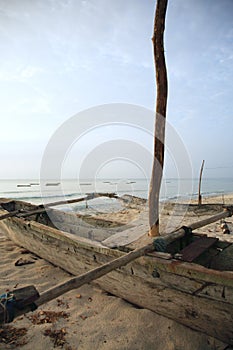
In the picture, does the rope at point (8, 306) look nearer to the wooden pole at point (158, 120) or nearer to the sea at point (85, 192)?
the wooden pole at point (158, 120)

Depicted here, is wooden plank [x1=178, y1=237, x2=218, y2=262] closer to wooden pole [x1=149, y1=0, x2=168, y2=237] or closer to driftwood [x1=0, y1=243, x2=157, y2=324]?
wooden pole [x1=149, y1=0, x2=168, y2=237]

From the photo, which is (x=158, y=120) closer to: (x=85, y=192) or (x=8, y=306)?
(x=8, y=306)

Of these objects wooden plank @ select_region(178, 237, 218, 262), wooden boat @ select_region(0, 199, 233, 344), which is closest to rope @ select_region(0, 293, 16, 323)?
wooden boat @ select_region(0, 199, 233, 344)

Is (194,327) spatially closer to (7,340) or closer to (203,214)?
(7,340)

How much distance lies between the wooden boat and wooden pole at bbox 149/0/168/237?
0.46 meters

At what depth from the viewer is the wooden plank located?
2.38 m

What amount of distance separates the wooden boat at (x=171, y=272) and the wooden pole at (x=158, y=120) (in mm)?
458

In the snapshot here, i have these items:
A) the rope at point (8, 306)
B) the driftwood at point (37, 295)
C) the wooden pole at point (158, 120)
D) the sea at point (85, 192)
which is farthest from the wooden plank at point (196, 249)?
the sea at point (85, 192)

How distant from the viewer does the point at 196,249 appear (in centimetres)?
266

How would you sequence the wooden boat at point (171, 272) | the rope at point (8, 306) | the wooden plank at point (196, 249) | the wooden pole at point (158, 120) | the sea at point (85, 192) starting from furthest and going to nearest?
the sea at point (85, 192), the wooden pole at point (158, 120), the wooden plank at point (196, 249), the wooden boat at point (171, 272), the rope at point (8, 306)

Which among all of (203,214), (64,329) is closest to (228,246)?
(64,329)

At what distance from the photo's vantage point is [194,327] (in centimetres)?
213

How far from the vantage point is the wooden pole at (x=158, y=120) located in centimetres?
292

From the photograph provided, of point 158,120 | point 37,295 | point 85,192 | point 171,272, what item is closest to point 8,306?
point 37,295
